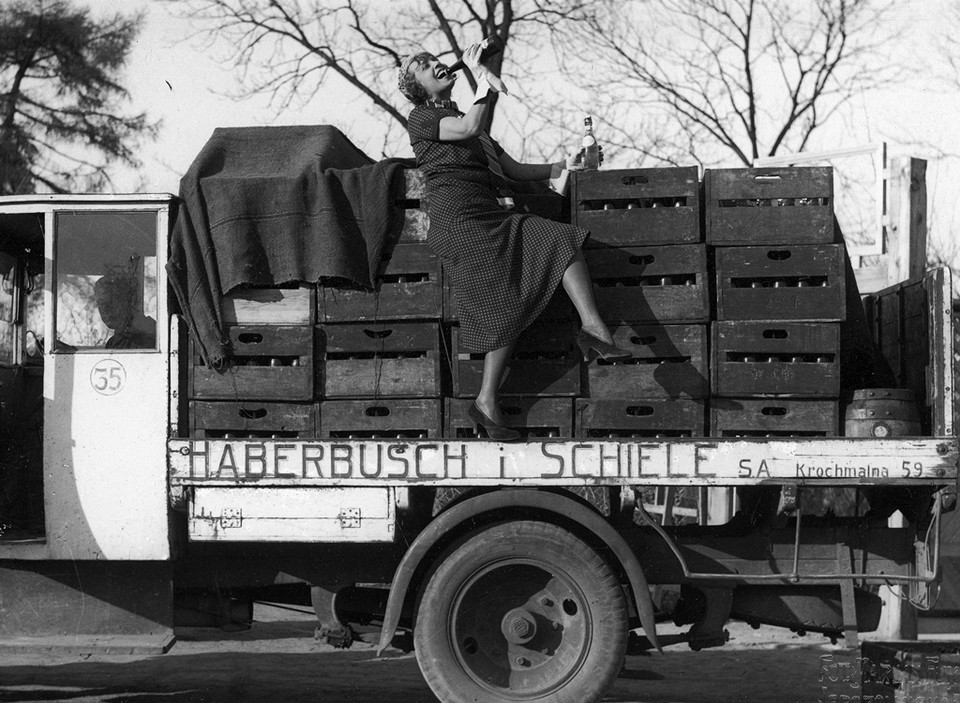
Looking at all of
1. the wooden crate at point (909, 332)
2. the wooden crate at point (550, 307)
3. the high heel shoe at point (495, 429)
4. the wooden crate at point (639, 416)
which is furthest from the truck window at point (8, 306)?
the wooden crate at point (909, 332)

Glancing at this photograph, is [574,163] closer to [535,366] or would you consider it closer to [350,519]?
[535,366]

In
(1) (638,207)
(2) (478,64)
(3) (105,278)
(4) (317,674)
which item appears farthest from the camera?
(4) (317,674)

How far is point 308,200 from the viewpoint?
211 inches

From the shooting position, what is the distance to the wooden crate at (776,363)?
5.14 meters

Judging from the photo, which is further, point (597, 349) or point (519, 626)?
point (519, 626)

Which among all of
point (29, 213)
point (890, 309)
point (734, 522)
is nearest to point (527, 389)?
point (734, 522)

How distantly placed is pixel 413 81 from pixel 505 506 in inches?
81.4

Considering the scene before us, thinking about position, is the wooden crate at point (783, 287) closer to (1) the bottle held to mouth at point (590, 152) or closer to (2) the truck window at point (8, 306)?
(1) the bottle held to mouth at point (590, 152)

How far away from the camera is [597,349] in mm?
5023

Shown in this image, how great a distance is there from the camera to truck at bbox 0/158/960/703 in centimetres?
511

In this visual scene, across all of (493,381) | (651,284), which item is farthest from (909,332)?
(493,381)

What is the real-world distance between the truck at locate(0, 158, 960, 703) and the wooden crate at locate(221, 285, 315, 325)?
11mm

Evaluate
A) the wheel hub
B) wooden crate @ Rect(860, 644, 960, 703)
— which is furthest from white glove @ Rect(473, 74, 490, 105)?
wooden crate @ Rect(860, 644, 960, 703)

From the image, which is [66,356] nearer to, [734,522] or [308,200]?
[308,200]
